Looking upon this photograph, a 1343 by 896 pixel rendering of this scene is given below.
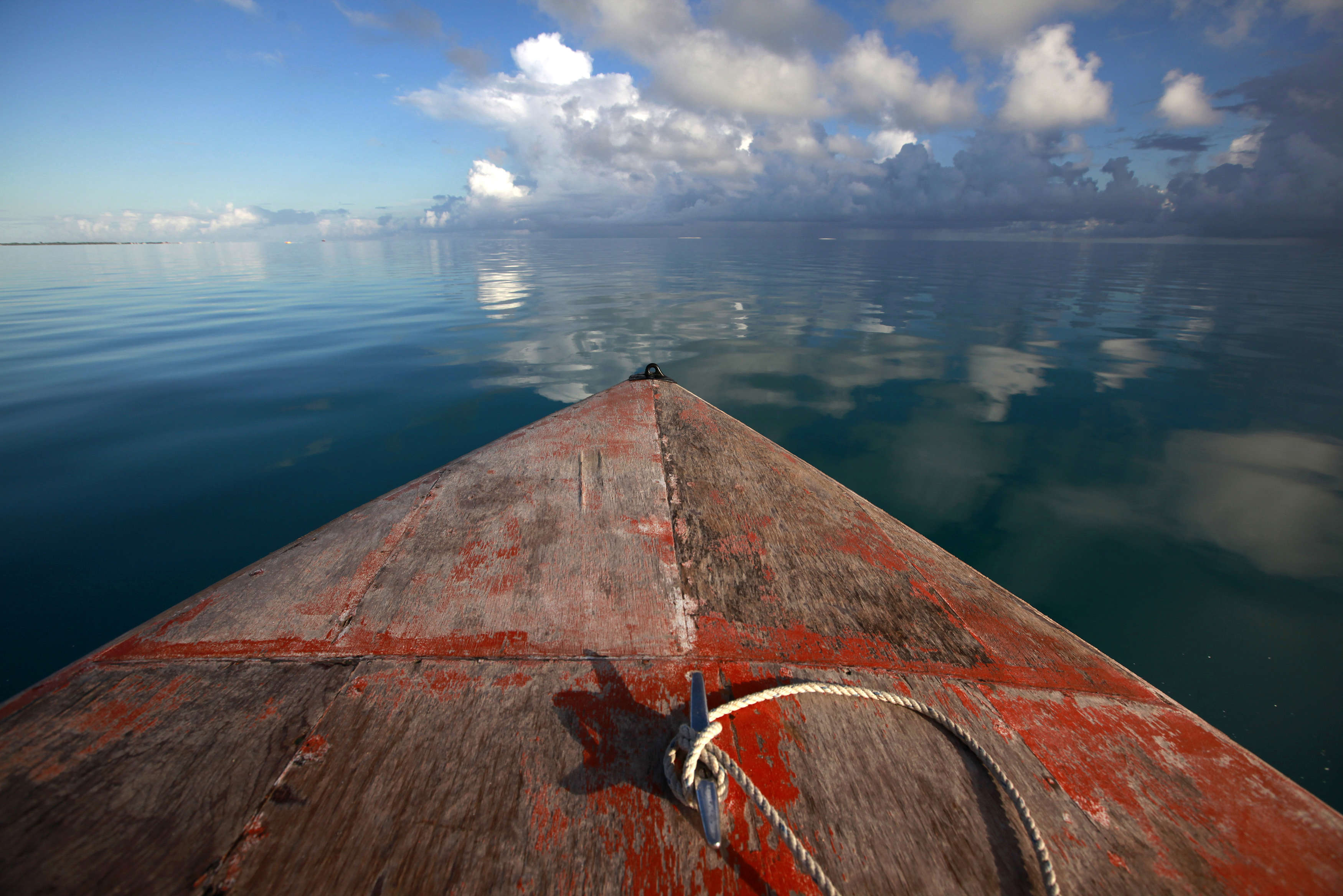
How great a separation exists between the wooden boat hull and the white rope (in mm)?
51

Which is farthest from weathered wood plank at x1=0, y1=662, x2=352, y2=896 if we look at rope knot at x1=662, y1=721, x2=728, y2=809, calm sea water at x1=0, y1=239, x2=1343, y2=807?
calm sea water at x1=0, y1=239, x2=1343, y2=807

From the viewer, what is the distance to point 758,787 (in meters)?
1.41

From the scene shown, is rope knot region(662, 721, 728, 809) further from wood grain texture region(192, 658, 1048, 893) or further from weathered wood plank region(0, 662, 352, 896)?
weathered wood plank region(0, 662, 352, 896)

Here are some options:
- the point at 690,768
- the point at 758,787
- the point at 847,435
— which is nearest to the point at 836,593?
the point at 758,787

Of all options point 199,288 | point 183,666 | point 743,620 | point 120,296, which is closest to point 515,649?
point 743,620

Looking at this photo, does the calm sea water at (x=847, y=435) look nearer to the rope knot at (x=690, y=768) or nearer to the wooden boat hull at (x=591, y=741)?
the wooden boat hull at (x=591, y=741)

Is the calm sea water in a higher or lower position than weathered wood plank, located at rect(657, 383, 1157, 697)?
lower

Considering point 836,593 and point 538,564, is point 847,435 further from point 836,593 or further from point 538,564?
point 538,564

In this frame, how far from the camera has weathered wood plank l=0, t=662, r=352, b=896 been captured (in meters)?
1.15

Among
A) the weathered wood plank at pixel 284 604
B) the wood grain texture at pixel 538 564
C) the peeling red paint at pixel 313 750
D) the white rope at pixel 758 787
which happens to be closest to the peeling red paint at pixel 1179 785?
the white rope at pixel 758 787

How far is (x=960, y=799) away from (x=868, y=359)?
9.32m

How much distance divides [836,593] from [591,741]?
118cm

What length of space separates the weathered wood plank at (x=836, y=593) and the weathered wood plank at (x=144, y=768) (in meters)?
1.35

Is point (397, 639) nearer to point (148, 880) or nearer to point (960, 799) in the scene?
point (148, 880)
